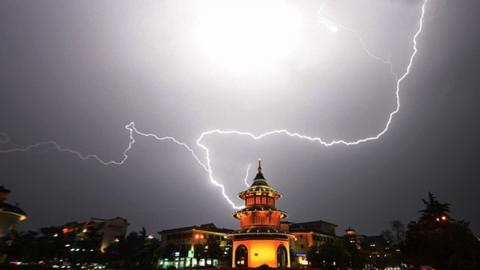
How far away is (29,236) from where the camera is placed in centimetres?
3522

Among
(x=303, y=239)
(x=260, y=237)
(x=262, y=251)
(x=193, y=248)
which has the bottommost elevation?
(x=262, y=251)

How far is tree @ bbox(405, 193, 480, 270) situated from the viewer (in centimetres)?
3183

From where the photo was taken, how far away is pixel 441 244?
3494cm

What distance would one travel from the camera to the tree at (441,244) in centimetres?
3183

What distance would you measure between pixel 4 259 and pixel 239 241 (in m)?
25.7

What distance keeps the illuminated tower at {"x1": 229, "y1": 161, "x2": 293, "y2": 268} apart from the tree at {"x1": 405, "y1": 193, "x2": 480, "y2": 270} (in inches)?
664

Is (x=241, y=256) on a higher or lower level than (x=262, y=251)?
lower

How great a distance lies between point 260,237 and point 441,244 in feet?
65.7

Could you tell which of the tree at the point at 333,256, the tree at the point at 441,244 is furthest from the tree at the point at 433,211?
the tree at the point at 333,256

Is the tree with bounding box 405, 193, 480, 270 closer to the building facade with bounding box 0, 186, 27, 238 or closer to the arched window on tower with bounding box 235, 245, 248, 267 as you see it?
the arched window on tower with bounding box 235, 245, 248, 267

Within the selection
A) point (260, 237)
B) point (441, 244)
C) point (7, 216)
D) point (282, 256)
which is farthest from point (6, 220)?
point (441, 244)

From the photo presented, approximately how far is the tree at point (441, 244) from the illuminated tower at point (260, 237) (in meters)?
16.9

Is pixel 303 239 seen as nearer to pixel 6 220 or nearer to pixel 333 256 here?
pixel 333 256

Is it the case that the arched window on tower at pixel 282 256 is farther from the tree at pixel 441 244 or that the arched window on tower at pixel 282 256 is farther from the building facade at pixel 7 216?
the building facade at pixel 7 216
